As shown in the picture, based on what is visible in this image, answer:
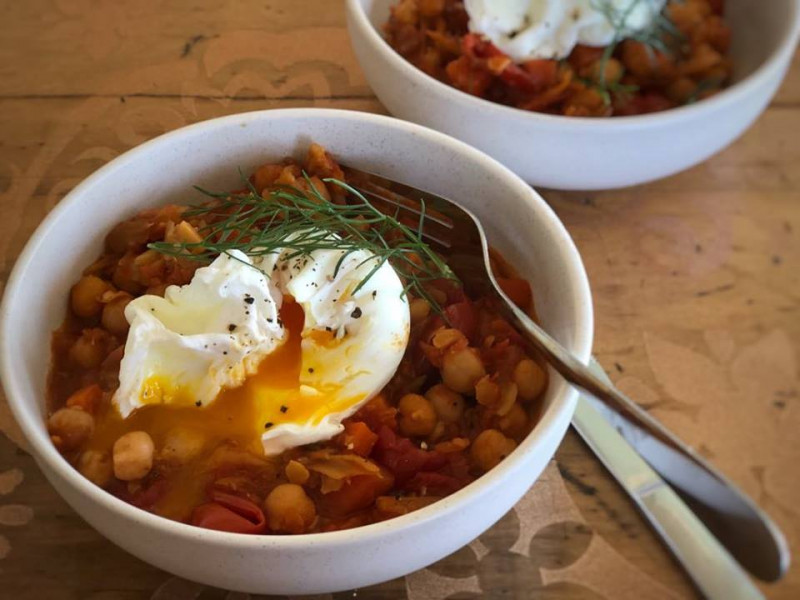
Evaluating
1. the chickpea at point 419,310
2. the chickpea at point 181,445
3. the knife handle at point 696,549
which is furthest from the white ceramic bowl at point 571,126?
the chickpea at point 181,445

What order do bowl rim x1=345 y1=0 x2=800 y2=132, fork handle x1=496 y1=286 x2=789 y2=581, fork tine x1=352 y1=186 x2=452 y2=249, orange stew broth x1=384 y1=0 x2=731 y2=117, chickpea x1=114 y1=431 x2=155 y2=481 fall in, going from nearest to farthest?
fork handle x1=496 y1=286 x2=789 y2=581 < chickpea x1=114 y1=431 x2=155 y2=481 < fork tine x1=352 y1=186 x2=452 y2=249 < bowl rim x1=345 y1=0 x2=800 y2=132 < orange stew broth x1=384 y1=0 x2=731 y2=117

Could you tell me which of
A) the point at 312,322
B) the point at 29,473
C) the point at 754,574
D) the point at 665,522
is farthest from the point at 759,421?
the point at 29,473

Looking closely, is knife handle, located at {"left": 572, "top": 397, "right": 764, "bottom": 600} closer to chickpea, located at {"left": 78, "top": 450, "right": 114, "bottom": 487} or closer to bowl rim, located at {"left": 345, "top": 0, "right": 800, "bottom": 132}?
bowl rim, located at {"left": 345, "top": 0, "right": 800, "bottom": 132}

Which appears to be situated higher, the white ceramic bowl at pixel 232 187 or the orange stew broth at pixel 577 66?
the orange stew broth at pixel 577 66

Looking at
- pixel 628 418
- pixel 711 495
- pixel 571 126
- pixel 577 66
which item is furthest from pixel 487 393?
pixel 577 66

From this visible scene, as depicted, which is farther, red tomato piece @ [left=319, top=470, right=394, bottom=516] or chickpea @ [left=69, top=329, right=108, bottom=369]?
chickpea @ [left=69, top=329, right=108, bottom=369]

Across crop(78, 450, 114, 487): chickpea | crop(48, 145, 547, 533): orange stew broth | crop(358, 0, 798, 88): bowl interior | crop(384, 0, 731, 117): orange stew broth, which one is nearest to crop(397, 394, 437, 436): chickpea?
crop(48, 145, 547, 533): orange stew broth

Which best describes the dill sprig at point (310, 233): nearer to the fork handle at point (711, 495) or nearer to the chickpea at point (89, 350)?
the chickpea at point (89, 350)
